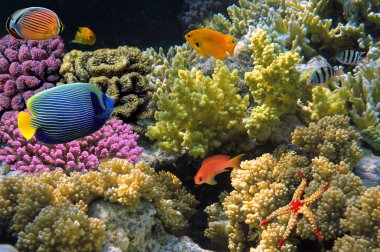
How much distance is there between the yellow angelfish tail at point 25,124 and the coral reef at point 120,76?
190 centimetres

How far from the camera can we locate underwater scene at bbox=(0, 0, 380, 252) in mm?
2439

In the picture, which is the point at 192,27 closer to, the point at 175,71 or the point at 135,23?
the point at 135,23

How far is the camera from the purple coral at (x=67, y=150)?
344 cm

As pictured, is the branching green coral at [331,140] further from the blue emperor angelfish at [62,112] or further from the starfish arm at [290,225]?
the blue emperor angelfish at [62,112]

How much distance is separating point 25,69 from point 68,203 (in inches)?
104

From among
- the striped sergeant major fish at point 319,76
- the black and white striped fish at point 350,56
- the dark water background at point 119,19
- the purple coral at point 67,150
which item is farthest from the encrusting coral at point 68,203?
the dark water background at point 119,19

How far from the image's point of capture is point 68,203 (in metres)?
2.55

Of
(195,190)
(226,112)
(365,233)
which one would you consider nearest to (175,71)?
(226,112)

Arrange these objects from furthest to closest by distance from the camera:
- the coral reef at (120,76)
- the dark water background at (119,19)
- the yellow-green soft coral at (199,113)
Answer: the dark water background at (119,19), the coral reef at (120,76), the yellow-green soft coral at (199,113)

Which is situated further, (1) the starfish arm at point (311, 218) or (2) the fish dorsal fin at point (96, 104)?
(1) the starfish arm at point (311, 218)

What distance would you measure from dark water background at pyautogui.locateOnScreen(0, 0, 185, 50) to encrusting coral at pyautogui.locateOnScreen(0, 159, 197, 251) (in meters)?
5.87

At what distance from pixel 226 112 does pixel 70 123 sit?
186 centimetres

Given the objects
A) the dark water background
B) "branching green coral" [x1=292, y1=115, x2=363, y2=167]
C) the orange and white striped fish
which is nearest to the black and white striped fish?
"branching green coral" [x1=292, y1=115, x2=363, y2=167]

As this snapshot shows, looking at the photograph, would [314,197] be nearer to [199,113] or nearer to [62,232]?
[199,113]
